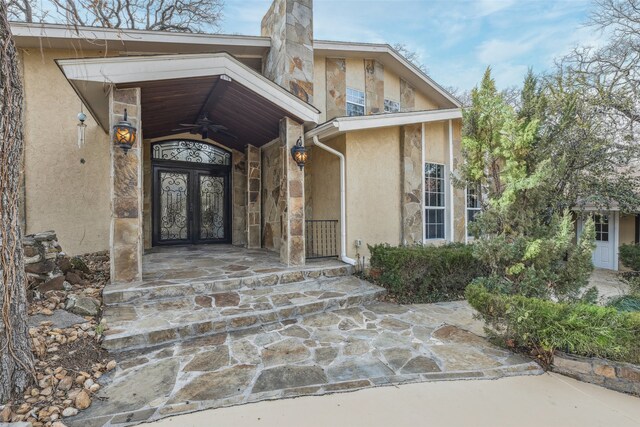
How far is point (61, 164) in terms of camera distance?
20.3ft

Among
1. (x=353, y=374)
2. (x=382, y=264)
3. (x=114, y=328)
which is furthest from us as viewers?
(x=382, y=264)

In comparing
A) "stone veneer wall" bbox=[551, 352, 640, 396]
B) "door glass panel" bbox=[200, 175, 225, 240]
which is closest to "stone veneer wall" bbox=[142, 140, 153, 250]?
"door glass panel" bbox=[200, 175, 225, 240]

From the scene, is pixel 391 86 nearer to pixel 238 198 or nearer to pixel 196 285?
pixel 238 198

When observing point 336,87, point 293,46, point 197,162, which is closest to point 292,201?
point 293,46

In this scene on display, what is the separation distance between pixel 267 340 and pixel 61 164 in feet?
20.0

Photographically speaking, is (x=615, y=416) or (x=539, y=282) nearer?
(x=615, y=416)

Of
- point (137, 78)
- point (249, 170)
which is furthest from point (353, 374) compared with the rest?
point (249, 170)

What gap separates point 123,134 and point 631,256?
44.0 feet

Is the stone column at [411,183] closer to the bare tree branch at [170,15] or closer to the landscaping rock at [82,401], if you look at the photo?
the landscaping rock at [82,401]

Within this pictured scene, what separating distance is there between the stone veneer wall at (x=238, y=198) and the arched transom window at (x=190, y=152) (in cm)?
33

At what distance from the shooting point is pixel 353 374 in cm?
272

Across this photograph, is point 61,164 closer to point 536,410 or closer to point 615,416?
point 536,410

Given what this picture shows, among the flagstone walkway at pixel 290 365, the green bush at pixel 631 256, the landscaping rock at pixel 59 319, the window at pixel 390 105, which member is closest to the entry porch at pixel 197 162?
the landscaping rock at pixel 59 319

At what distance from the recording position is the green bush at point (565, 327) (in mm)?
2682
